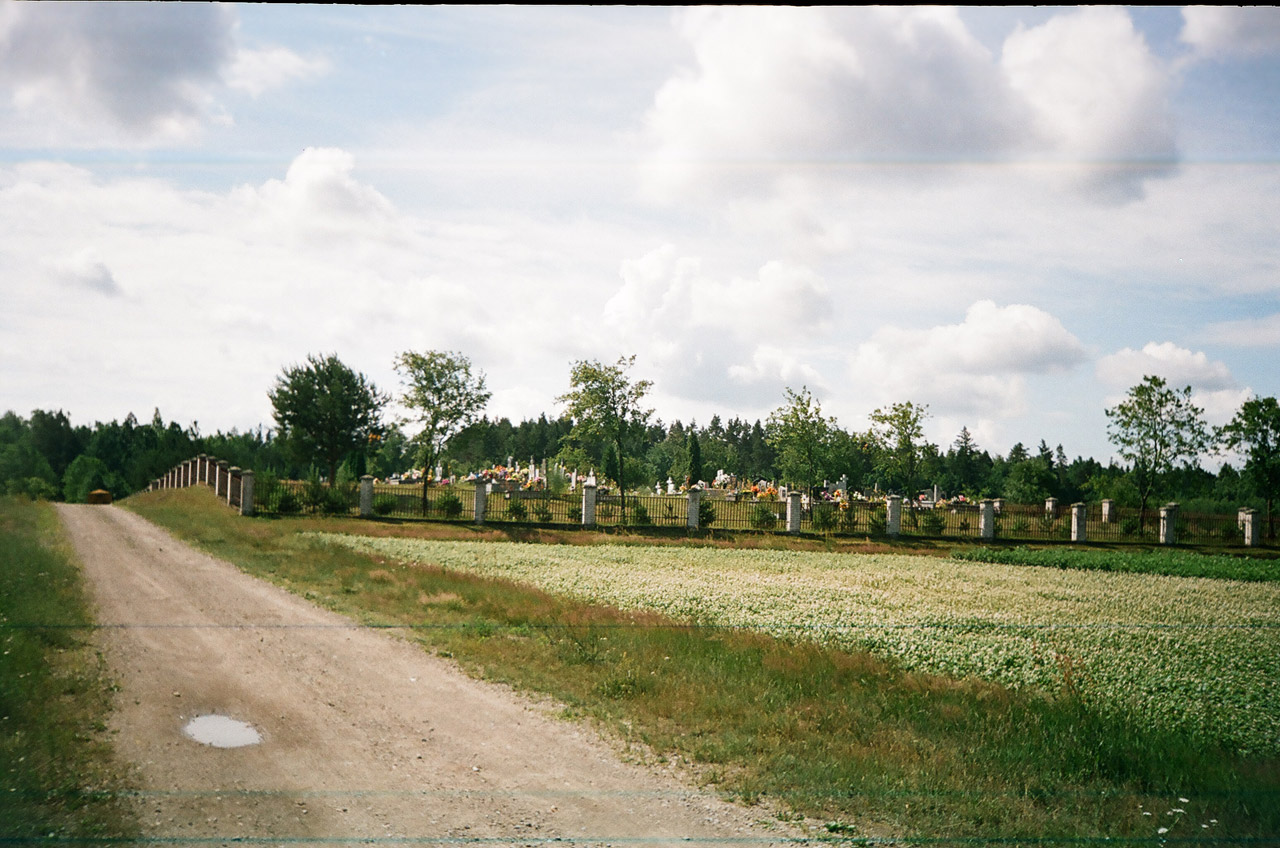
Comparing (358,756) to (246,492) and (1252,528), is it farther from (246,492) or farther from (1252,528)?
(1252,528)

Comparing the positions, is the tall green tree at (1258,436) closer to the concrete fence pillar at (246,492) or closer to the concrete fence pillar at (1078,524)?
the concrete fence pillar at (1078,524)

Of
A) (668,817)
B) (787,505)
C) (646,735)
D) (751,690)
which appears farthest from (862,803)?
(787,505)

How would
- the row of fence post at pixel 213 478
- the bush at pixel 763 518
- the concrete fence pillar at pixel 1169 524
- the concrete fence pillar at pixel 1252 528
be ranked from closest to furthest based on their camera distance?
the concrete fence pillar at pixel 1169 524
the concrete fence pillar at pixel 1252 528
the row of fence post at pixel 213 478
the bush at pixel 763 518

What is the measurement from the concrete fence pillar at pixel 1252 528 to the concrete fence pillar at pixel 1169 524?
91 centimetres

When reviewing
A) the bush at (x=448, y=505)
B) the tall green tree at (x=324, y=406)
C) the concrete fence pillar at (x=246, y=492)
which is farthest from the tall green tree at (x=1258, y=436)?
the bush at (x=448, y=505)

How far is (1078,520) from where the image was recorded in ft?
55.7

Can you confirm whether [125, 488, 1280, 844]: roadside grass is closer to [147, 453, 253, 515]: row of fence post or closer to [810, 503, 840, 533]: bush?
[147, 453, 253, 515]: row of fence post

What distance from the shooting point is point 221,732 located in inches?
284

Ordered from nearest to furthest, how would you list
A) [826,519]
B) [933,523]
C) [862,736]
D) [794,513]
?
[862,736], [933,523], [826,519], [794,513]

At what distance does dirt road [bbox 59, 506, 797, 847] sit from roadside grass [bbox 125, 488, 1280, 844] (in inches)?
25.6

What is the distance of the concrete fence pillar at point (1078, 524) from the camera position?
1608 centimetres

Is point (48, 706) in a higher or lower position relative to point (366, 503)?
lower

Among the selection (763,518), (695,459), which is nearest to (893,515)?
(763,518)

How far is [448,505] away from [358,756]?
849 inches
